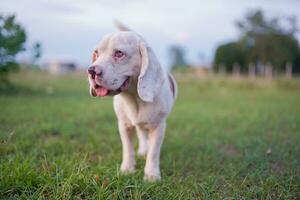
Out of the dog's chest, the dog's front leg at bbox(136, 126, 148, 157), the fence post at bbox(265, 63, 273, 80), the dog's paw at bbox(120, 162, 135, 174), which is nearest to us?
the dog's chest

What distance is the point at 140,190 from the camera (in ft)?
8.16

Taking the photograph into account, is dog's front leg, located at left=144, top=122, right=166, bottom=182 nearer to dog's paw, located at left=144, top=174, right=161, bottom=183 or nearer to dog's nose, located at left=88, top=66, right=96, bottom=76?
dog's paw, located at left=144, top=174, right=161, bottom=183

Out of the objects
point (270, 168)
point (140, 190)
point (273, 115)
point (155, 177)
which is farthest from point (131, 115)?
point (273, 115)

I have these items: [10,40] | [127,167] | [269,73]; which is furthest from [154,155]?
[269,73]

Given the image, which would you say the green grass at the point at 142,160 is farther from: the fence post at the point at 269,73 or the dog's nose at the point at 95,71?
the fence post at the point at 269,73

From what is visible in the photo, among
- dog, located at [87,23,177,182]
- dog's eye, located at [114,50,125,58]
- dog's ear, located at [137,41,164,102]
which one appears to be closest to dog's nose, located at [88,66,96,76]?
dog, located at [87,23,177,182]

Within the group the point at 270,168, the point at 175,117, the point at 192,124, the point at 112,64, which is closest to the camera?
the point at 112,64

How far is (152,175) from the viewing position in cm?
305

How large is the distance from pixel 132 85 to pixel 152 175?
0.86m

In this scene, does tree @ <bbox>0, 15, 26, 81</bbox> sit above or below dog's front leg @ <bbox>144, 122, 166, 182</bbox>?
above

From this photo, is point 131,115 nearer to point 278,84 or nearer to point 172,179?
point 172,179

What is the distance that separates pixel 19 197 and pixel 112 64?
3.91 ft

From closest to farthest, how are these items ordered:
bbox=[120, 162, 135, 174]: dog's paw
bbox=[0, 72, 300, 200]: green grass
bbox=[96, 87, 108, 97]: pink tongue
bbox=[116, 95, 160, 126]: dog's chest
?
bbox=[0, 72, 300, 200]: green grass → bbox=[96, 87, 108, 97]: pink tongue → bbox=[116, 95, 160, 126]: dog's chest → bbox=[120, 162, 135, 174]: dog's paw

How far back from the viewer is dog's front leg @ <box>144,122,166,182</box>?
121 inches
